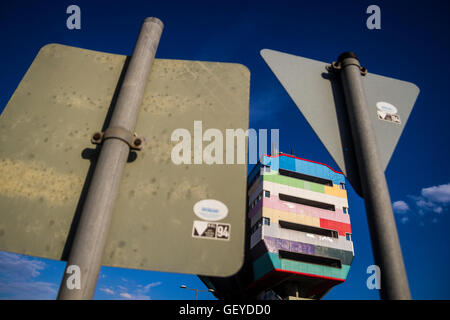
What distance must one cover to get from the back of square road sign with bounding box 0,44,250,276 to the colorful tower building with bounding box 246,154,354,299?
30.5 m

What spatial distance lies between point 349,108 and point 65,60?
2265mm

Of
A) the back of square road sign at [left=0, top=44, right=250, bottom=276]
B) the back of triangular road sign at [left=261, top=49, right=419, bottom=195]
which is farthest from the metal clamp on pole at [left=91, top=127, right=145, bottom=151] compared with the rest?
the back of triangular road sign at [left=261, top=49, right=419, bottom=195]

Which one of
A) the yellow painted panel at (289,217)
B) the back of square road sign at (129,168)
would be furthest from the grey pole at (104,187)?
the yellow painted panel at (289,217)

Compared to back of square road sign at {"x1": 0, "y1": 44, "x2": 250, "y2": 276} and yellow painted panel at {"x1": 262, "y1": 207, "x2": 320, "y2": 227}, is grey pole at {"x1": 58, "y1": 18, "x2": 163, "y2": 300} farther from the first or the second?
yellow painted panel at {"x1": 262, "y1": 207, "x2": 320, "y2": 227}

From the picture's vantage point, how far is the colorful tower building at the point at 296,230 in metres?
31.0

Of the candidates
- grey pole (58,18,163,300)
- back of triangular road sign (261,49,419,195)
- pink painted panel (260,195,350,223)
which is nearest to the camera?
grey pole (58,18,163,300)

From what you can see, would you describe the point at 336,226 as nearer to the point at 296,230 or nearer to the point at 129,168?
the point at 296,230

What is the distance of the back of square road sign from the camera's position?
149 centimetres

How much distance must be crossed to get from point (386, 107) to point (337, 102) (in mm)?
353

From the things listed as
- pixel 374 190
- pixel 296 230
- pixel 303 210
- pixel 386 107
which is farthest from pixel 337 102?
pixel 303 210

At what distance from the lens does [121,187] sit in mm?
1654
